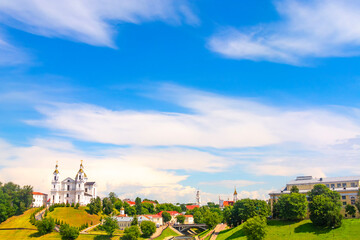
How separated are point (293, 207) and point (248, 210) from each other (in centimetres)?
1853

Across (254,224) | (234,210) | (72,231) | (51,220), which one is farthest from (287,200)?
(51,220)

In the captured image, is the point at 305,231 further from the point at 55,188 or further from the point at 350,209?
the point at 55,188

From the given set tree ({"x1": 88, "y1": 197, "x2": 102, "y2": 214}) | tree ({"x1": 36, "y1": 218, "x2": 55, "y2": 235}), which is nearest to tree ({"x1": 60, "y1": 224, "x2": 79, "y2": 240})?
tree ({"x1": 36, "y1": 218, "x2": 55, "y2": 235})

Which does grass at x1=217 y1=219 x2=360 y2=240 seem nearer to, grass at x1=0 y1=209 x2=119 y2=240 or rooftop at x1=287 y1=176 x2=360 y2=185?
rooftop at x1=287 y1=176 x2=360 y2=185

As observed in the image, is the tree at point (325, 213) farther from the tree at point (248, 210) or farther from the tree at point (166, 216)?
the tree at point (166, 216)

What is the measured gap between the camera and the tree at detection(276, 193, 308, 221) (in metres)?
92.1

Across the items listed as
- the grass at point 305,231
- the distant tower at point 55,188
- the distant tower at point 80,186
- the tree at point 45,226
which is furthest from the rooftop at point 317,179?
the distant tower at point 55,188

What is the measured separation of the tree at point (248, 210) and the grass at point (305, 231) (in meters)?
4.92

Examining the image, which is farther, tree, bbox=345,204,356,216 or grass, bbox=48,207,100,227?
grass, bbox=48,207,100,227

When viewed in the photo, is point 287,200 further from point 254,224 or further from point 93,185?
point 93,185

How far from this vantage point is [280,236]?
87.2 m

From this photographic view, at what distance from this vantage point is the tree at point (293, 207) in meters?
92.1

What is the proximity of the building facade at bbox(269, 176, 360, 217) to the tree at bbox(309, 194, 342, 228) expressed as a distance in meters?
13.5

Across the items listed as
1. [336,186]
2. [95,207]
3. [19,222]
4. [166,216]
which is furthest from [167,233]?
[336,186]
